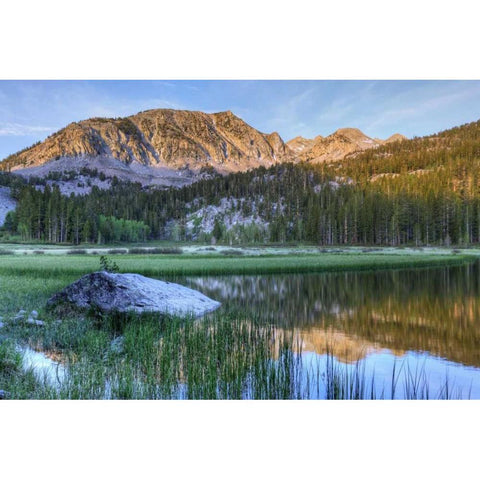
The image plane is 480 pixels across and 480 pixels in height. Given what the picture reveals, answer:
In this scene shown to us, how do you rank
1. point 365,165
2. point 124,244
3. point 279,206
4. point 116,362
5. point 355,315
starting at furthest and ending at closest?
point 365,165
point 279,206
point 124,244
point 355,315
point 116,362

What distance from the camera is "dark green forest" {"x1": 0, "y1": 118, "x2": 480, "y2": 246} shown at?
45.2ft

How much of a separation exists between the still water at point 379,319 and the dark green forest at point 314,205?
6.20 metres

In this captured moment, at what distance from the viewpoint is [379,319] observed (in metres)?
8.28

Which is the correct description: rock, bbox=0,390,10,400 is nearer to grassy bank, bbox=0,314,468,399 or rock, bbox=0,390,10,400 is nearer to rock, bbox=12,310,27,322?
grassy bank, bbox=0,314,468,399

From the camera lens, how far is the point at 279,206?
66875mm

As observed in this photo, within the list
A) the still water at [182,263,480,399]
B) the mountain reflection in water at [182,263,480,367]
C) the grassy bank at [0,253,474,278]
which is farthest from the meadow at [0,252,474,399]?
the grassy bank at [0,253,474,278]

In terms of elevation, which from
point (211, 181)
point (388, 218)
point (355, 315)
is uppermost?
point (211, 181)

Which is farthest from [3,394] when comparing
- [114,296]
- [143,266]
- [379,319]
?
[143,266]

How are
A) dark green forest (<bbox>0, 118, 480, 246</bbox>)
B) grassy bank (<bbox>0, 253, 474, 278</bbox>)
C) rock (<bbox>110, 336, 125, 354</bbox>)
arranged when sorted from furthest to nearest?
dark green forest (<bbox>0, 118, 480, 246</bbox>)
grassy bank (<bbox>0, 253, 474, 278</bbox>)
rock (<bbox>110, 336, 125, 354</bbox>)

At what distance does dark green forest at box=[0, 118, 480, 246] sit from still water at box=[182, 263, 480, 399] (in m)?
6.20

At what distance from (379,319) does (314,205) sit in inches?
1792
